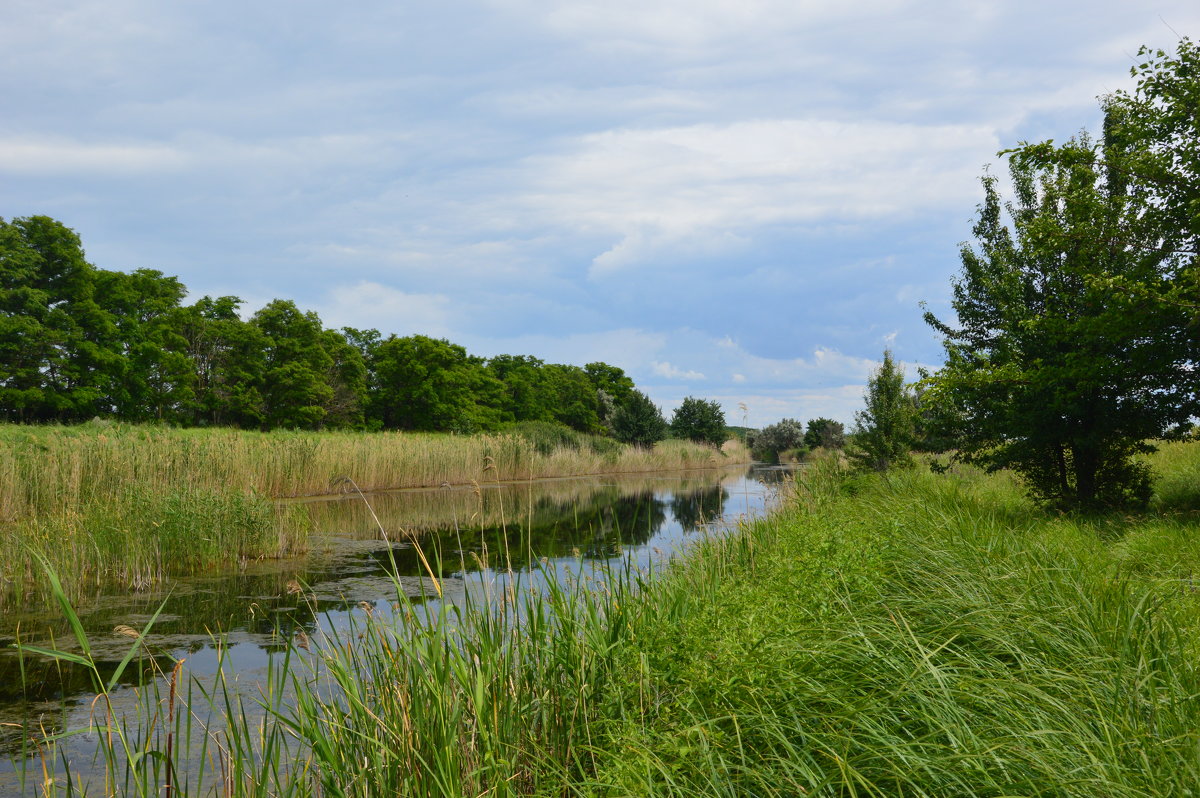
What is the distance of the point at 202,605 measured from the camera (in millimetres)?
8320

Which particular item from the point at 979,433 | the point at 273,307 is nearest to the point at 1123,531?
the point at 979,433

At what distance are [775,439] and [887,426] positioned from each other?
36.6 metres

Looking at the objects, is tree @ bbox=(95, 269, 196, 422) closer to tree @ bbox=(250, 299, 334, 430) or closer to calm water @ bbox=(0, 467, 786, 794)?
tree @ bbox=(250, 299, 334, 430)

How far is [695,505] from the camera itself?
66.6 feet

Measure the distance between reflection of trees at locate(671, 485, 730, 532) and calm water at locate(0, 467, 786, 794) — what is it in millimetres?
161

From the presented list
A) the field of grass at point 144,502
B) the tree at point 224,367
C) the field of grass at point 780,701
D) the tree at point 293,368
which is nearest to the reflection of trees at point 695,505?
the field of grass at point 144,502

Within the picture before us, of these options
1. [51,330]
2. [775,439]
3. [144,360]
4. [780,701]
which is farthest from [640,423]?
[780,701]

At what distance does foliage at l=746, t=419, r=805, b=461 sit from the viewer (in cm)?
5388

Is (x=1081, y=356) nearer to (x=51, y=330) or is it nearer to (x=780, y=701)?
(x=780, y=701)

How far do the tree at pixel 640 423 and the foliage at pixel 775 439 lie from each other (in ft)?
41.9

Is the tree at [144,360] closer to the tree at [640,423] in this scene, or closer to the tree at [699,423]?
the tree at [640,423]

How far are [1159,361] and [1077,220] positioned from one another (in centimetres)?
221

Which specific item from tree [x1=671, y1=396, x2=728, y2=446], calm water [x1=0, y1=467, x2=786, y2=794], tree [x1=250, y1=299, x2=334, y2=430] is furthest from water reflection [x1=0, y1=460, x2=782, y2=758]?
tree [x1=671, y1=396, x2=728, y2=446]

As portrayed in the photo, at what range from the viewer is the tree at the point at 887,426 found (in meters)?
19.2
